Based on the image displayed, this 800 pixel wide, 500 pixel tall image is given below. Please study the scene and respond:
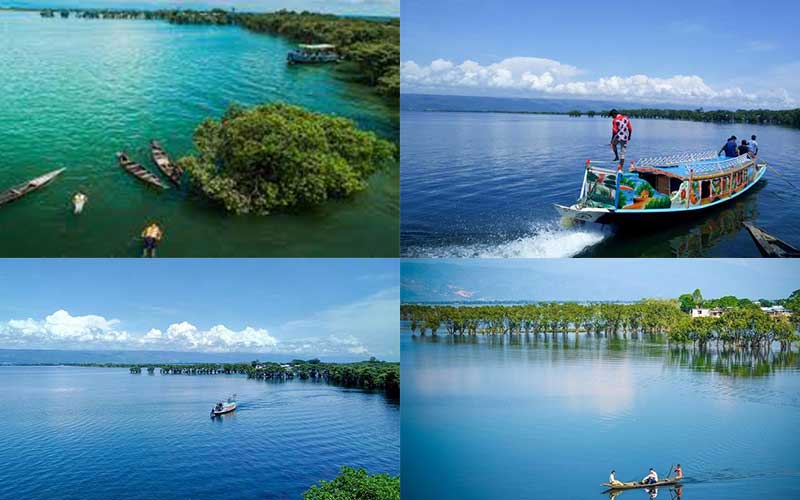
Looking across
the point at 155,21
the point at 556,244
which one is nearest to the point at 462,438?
the point at 556,244

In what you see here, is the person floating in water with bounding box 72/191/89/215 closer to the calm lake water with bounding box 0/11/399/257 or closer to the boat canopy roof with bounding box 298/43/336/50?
the calm lake water with bounding box 0/11/399/257

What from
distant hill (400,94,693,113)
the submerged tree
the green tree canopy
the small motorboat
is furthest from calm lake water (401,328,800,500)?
distant hill (400,94,693,113)

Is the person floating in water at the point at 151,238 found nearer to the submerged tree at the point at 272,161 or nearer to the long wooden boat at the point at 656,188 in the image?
the submerged tree at the point at 272,161

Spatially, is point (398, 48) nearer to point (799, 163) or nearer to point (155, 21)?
point (155, 21)

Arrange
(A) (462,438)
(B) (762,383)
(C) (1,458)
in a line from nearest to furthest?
(C) (1,458) → (A) (462,438) → (B) (762,383)

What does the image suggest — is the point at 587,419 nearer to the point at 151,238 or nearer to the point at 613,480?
the point at 613,480
